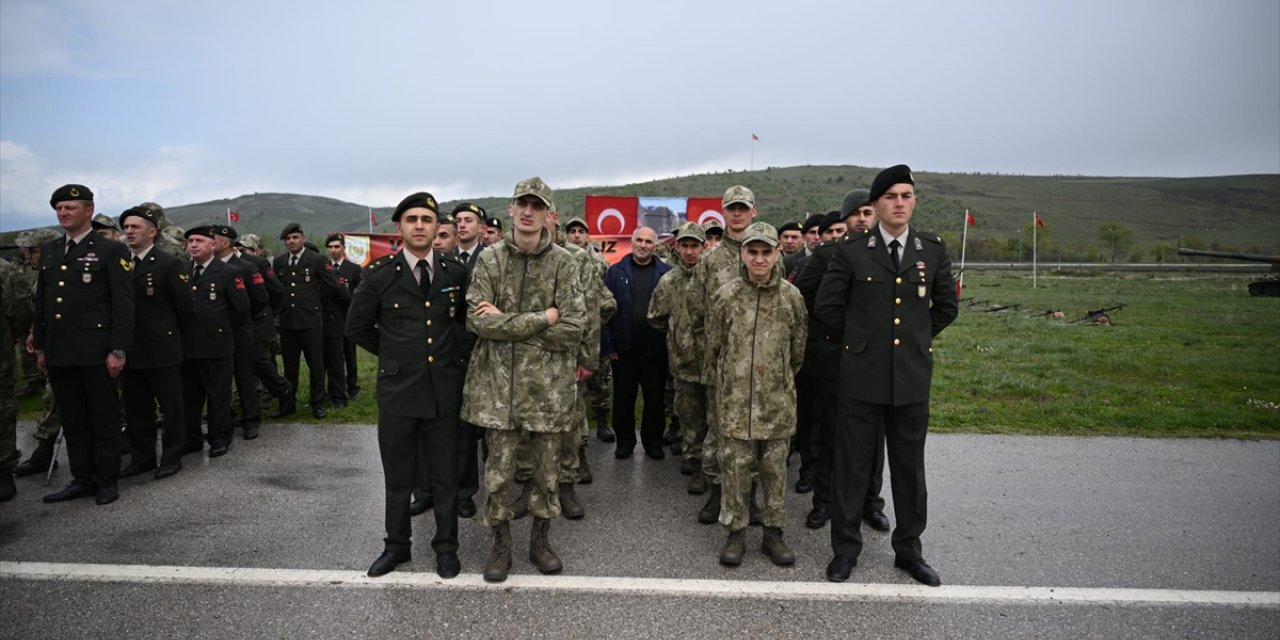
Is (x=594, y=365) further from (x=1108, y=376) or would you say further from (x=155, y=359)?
(x=1108, y=376)

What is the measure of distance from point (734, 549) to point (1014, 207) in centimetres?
10428

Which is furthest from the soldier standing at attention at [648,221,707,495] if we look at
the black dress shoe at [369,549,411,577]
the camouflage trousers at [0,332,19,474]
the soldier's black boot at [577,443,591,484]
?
the camouflage trousers at [0,332,19,474]

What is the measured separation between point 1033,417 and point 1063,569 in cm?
427

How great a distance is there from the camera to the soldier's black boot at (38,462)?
5859 mm

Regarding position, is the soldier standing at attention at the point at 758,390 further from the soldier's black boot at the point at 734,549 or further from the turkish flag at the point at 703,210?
the turkish flag at the point at 703,210

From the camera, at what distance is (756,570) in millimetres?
4164

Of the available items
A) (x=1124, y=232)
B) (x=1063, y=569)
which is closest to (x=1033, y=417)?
(x=1063, y=569)

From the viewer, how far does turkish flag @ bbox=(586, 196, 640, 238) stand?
12016 millimetres

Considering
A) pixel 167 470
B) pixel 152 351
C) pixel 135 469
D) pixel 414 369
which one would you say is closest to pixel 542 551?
pixel 414 369

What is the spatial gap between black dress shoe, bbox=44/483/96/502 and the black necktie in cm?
350

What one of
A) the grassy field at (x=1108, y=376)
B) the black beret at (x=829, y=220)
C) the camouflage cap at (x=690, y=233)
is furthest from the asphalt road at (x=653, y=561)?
the black beret at (x=829, y=220)

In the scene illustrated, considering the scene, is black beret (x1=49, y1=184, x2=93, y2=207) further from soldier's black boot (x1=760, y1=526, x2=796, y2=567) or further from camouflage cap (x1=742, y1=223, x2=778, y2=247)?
soldier's black boot (x1=760, y1=526, x2=796, y2=567)

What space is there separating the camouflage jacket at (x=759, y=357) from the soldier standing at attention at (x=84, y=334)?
188 inches

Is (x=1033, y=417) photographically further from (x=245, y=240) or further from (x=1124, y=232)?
(x=1124, y=232)
